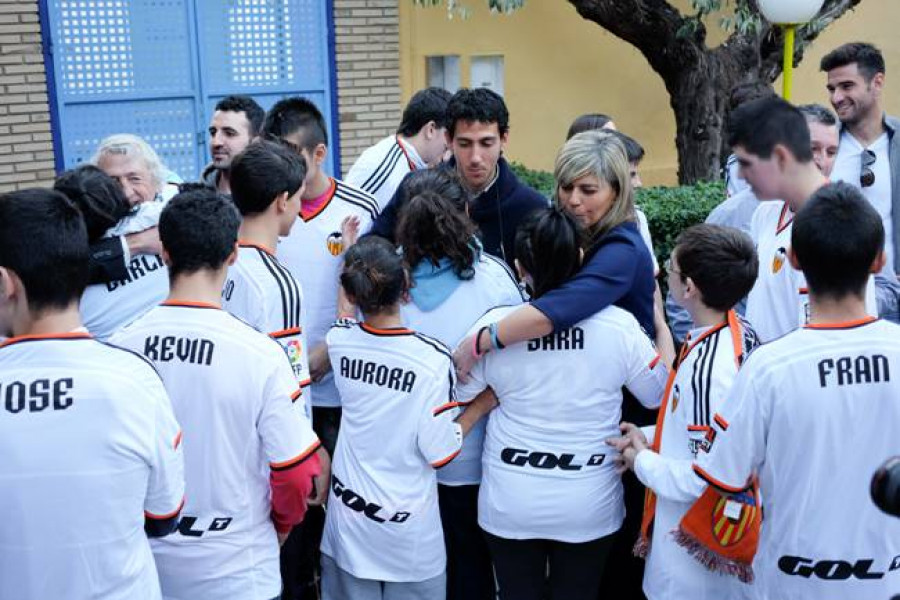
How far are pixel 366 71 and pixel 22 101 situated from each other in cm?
332

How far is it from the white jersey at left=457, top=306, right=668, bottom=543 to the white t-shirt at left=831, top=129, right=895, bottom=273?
2027 mm

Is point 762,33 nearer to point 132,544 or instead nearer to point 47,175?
point 47,175

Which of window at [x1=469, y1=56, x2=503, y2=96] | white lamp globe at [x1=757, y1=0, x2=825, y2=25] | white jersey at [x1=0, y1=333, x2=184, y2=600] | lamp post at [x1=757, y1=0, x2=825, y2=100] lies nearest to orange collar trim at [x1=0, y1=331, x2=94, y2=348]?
white jersey at [x1=0, y1=333, x2=184, y2=600]

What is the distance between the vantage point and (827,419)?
103 inches

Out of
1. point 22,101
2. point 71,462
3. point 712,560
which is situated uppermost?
point 22,101

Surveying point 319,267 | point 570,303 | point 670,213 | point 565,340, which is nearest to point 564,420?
point 565,340

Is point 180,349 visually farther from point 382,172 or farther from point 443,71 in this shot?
point 443,71

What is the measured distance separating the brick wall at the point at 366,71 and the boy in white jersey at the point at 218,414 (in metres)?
7.17

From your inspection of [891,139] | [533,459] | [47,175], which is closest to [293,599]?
[533,459]

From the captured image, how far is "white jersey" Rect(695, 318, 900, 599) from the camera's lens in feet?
8.54

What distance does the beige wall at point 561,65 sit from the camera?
34.0ft

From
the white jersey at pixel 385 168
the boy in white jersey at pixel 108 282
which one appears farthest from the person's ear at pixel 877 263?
the white jersey at pixel 385 168

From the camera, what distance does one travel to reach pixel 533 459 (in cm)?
342

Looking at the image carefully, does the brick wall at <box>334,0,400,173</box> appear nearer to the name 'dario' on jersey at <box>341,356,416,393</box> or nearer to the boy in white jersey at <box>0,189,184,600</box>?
the name 'dario' on jersey at <box>341,356,416,393</box>
